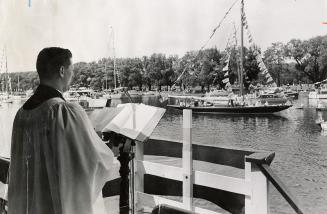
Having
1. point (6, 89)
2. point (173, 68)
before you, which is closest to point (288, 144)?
point (173, 68)

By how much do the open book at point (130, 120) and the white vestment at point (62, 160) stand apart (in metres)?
0.25

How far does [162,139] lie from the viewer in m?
2.36

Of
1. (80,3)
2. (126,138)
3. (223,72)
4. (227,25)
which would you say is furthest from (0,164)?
(223,72)

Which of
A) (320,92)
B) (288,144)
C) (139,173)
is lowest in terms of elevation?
(288,144)

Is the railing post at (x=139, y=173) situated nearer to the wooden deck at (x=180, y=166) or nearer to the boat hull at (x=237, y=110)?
the wooden deck at (x=180, y=166)

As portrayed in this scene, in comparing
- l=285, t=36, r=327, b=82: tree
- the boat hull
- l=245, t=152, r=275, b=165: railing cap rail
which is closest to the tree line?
l=285, t=36, r=327, b=82: tree

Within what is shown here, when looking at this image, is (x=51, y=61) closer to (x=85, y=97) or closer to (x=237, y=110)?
(x=85, y=97)

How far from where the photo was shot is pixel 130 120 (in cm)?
150

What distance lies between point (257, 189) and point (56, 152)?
2.92 ft

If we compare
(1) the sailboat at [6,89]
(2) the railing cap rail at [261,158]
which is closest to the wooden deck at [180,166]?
(2) the railing cap rail at [261,158]

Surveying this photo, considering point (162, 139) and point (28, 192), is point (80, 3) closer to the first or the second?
point (162, 139)

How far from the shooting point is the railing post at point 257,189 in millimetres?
1515

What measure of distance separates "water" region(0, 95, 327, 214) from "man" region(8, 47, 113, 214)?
2.94 metres

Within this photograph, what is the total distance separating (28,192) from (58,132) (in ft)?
0.95
